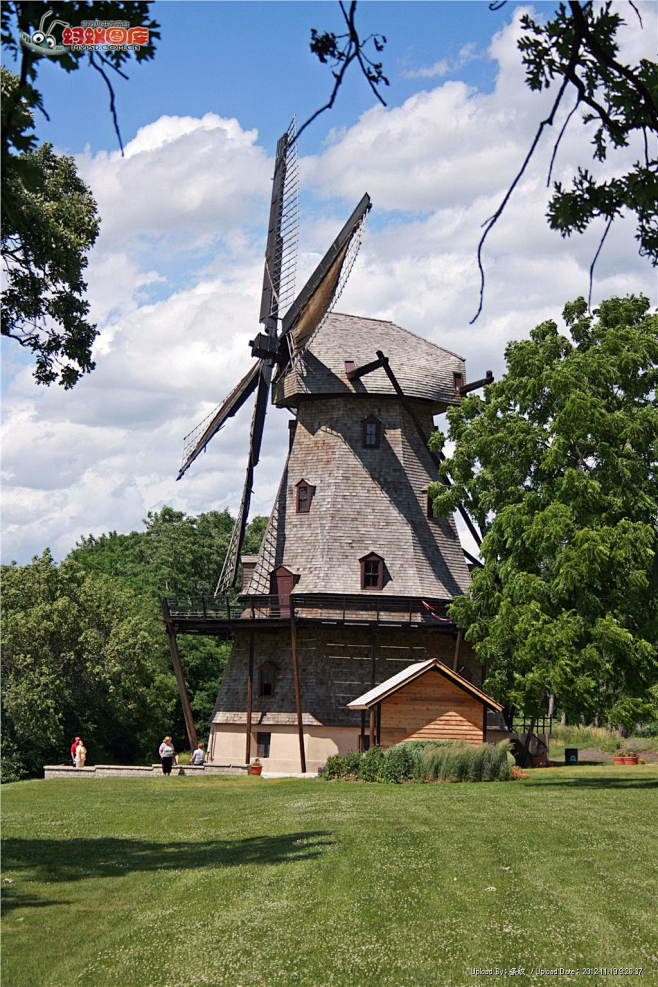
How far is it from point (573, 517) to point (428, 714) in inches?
360

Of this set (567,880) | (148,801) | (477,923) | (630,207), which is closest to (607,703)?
(148,801)

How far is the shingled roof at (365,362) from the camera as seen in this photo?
46.1 meters

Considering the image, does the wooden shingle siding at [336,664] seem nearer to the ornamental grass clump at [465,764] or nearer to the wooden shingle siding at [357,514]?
the wooden shingle siding at [357,514]

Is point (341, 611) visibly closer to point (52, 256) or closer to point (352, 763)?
point (352, 763)

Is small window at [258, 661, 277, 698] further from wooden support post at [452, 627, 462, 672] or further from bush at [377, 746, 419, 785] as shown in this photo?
bush at [377, 746, 419, 785]

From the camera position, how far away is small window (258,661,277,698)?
145 ft

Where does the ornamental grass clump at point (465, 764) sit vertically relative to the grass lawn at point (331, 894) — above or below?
above

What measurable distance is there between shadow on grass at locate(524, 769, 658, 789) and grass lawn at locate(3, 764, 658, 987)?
584 centimetres

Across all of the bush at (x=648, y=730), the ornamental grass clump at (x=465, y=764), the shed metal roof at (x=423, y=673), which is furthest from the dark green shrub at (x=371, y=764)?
the bush at (x=648, y=730)

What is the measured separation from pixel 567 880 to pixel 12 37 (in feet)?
40.5

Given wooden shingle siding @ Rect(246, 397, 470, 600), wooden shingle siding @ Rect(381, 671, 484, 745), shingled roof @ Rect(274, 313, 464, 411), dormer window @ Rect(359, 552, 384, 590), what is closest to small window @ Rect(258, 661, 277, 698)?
wooden shingle siding @ Rect(246, 397, 470, 600)

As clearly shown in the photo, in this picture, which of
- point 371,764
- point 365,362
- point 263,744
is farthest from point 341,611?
point 365,362

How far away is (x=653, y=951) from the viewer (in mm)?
12352

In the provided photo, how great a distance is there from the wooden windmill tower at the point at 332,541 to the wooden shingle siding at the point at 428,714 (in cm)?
362
